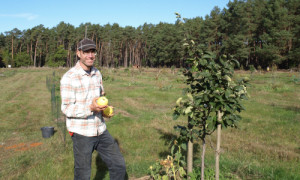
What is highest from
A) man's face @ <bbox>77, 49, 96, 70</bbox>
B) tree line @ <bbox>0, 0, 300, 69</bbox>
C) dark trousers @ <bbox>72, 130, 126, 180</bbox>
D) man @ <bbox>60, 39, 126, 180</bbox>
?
tree line @ <bbox>0, 0, 300, 69</bbox>

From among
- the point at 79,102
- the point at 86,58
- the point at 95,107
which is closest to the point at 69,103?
the point at 79,102

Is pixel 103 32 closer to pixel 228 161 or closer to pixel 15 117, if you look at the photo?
pixel 15 117

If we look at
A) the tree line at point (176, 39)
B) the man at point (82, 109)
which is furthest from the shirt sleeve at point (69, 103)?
the tree line at point (176, 39)

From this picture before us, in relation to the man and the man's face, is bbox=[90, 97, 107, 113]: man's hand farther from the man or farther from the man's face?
the man's face

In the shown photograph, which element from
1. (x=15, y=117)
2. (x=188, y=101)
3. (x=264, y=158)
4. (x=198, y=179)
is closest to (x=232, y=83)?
(x=188, y=101)

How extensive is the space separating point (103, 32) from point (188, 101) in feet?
241

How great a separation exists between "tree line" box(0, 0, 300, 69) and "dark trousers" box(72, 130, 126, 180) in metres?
18.9

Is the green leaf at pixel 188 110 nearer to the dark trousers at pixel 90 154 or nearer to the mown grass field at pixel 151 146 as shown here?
the mown grass field at pixel 151 146

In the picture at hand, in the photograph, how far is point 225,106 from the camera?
2.30 meters

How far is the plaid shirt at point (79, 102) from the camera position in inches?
102

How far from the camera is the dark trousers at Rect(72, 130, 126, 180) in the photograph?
265 centimetres

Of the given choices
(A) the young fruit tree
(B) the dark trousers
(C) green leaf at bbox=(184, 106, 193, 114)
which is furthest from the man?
(A) the young fruit tree

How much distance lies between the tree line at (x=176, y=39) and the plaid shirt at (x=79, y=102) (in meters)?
19.0

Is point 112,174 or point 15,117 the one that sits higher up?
point 112,174
